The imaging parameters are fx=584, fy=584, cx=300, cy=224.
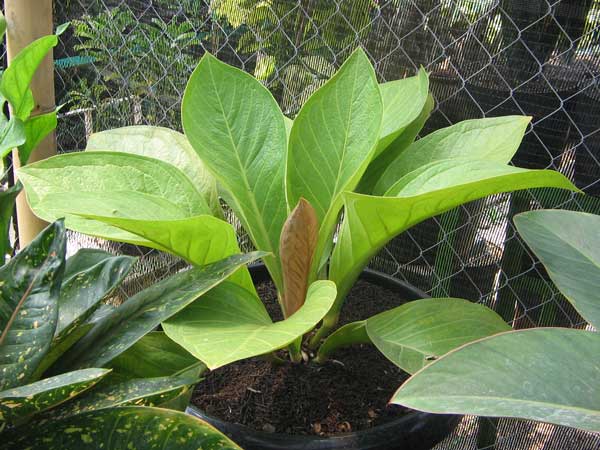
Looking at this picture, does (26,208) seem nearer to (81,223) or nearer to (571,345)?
(81,223)

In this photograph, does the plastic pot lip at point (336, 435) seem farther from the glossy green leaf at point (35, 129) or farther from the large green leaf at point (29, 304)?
the glossy green leaf at point (35, 129)

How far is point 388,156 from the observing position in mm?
812

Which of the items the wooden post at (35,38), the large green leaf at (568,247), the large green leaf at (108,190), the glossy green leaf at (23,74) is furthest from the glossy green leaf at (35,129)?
the large green leaf at (568,247)

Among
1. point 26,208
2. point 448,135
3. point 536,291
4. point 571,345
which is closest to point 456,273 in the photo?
point 536,291

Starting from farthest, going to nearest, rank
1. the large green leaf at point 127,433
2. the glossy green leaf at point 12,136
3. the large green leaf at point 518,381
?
the glossy green leaf at point 12,136, the large green leaf at point 127,433, the large green leaf at point 518,381

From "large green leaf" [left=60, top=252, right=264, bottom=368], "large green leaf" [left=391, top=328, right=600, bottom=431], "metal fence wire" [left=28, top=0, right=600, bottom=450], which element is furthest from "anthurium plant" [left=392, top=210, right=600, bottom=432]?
"metal fence wire" [left=28, top=0, right=600, bottom=450]

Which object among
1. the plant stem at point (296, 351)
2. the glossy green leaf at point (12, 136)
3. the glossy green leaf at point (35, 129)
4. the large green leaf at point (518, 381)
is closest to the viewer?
the large green leaf at point (518, 381)

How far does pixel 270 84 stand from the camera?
1.18 m

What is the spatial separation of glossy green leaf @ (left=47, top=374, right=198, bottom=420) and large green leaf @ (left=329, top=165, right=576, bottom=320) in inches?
8.9

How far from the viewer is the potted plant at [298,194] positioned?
1.83ft

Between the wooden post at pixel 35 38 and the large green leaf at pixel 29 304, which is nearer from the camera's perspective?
the large green leaf at pixel 29 304

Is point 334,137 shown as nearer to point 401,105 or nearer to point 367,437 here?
point 401,105

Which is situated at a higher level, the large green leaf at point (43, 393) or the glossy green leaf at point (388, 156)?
the glossy green leaf at point (388, 156)

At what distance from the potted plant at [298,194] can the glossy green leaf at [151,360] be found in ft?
0.25
